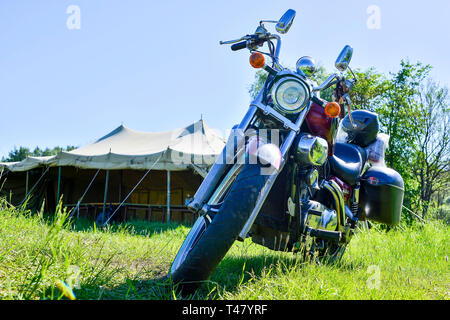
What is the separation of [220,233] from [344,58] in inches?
62.1

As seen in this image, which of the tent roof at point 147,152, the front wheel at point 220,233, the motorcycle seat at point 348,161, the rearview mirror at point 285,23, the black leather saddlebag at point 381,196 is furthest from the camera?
the tent roof at point 147,152

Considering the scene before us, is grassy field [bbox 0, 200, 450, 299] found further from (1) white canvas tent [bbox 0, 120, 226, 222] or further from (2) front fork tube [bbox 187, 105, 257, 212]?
(1) white canvas tent [bbox 0, 120, 226, 222]

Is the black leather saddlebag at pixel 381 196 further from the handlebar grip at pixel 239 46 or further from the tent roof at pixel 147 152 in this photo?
the tent roof at pixel 147 152

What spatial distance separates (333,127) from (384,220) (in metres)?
1.05

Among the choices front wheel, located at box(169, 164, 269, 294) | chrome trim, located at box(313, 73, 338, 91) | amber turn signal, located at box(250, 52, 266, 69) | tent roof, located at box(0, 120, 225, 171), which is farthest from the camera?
tent roof, located at box(0, 120, 225, 171)

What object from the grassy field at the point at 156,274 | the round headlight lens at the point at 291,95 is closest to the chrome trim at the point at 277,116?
the round headlight lens at the point at 291,95

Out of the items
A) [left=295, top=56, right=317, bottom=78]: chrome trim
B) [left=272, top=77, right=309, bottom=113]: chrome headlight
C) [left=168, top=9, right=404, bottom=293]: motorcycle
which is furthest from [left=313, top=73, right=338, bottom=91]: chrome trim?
[left=272, top=77, right=309, bottom=113]: chrome headlight

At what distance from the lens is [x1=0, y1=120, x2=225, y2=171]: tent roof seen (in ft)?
25.9

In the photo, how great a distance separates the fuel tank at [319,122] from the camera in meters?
2.26

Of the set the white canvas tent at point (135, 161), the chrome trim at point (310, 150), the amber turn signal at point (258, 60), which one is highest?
the amber turn signal at point (258, 60)

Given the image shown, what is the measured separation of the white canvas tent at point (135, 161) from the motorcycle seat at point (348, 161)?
5129 mm

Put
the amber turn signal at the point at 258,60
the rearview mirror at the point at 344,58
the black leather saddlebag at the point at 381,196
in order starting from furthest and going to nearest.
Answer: the black leather saddlebag at the point at 381,196, the rearview mirror at the point at 344,58, the amber turn signal at the point at 258,60

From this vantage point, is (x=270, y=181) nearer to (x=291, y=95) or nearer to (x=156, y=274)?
(x=291, y=95)
